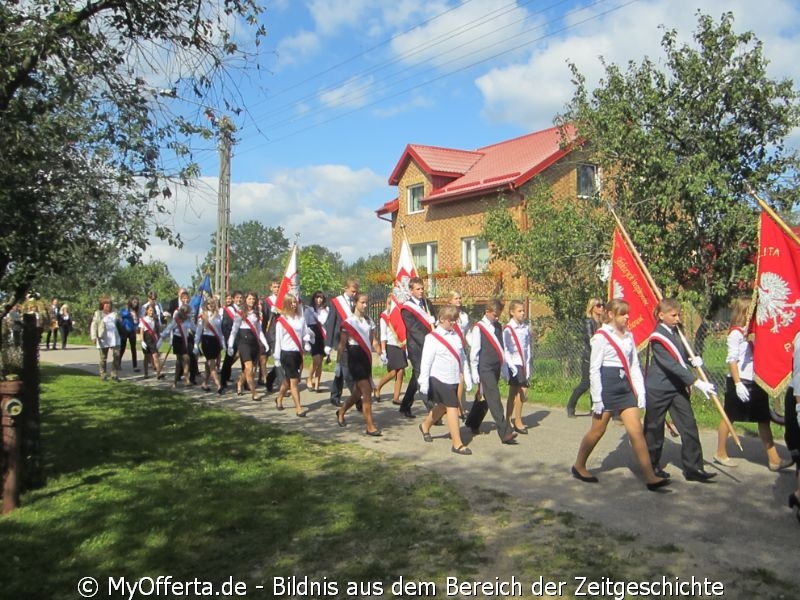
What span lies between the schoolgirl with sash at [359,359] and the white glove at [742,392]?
4.20 meters

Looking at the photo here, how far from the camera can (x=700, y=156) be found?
12.8 m

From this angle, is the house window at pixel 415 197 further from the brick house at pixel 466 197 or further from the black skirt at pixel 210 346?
the black skirt at pixel 210 346

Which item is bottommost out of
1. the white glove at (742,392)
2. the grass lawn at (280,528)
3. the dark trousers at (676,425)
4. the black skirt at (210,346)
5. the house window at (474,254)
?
the grass lawn at (280,528)

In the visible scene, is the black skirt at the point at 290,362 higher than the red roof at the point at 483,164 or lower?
lower

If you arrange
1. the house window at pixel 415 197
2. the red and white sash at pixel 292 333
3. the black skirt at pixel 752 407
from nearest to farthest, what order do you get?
1. the black skirt at pixel 752 407
2. the red and white sash at pixel 292 333
3. the house window at pixel 415 197

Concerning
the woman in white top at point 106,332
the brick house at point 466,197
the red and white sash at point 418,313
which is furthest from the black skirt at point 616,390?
the brick house at point 466,197

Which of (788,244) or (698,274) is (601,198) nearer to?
(698,274)

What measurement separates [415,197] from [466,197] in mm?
3908

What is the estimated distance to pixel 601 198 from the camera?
15.0m

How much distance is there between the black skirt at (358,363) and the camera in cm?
1005

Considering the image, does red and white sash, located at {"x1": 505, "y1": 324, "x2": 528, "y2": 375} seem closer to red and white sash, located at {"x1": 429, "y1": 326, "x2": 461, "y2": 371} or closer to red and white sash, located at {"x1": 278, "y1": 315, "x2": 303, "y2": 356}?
red and white sash, located at {"x1": 429, "y1": 326, "x2": 461, "y2": 371}

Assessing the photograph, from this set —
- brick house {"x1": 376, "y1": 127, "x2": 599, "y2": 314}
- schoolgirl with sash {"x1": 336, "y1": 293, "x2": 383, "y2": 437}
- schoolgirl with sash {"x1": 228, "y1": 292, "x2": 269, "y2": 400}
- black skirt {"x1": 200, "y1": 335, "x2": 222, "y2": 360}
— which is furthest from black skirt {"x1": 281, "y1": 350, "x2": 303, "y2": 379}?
brick house {"x1": 376, "y1": 127, "x2": 599, "y2": 314}

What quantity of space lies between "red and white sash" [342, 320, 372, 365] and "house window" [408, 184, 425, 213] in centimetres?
2188

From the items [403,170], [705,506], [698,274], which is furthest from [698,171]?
[403,170]
